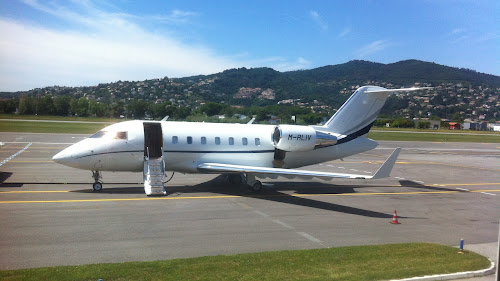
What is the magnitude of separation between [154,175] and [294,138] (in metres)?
7.78

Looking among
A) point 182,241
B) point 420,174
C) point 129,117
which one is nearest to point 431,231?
point 182,241

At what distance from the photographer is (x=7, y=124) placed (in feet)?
41.5

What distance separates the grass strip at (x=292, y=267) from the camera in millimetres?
8195

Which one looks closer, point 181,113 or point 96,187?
point 96,187

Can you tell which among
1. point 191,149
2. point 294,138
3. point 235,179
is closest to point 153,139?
point 191,149

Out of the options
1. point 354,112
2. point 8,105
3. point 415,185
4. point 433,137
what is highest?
point 8,105

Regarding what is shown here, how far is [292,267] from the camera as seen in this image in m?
8.99

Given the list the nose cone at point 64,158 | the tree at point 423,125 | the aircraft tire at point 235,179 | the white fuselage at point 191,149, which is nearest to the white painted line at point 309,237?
the white fuselage at point 191,149

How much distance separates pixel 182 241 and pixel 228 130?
34.4 ft

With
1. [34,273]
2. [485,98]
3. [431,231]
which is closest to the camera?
[34,273]

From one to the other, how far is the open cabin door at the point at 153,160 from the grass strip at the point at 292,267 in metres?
8.85

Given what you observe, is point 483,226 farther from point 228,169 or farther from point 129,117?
point 129,117

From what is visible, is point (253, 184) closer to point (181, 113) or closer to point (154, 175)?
point (154, 175)

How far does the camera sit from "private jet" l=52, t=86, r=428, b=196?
59.7ft
